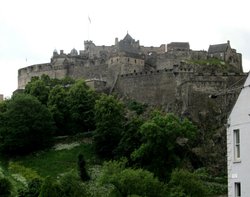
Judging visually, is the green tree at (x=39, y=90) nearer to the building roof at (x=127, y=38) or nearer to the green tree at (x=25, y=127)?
the green tree at (x=25, y=127)

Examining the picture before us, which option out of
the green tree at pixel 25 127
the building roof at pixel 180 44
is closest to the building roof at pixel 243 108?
the green tree at pixel 25 127

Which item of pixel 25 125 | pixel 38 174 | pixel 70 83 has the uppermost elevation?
pixel 70 83

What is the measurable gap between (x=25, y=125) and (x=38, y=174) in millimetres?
14313

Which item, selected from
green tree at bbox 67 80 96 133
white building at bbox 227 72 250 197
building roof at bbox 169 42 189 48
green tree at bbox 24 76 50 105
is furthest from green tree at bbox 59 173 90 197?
building roof at bbox 169 42 189 48

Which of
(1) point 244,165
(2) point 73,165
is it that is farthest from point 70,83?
(1) point 244,165

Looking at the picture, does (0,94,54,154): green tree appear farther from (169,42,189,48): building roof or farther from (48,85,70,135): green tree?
(169,42,189,48): building roof

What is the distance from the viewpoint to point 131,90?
369ft

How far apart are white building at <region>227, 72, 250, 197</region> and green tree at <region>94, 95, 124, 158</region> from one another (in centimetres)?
6482

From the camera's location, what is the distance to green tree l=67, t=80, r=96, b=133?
106125 mm

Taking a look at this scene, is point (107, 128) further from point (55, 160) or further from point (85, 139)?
point (55, 160)

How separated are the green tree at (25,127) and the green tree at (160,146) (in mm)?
23941

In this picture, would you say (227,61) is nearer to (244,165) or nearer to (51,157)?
(51,157)

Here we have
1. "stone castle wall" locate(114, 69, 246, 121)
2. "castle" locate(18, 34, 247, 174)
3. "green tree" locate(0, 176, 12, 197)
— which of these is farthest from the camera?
"stone castle wall" locate(114, 69, 246, 121)

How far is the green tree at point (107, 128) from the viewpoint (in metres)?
96.4
